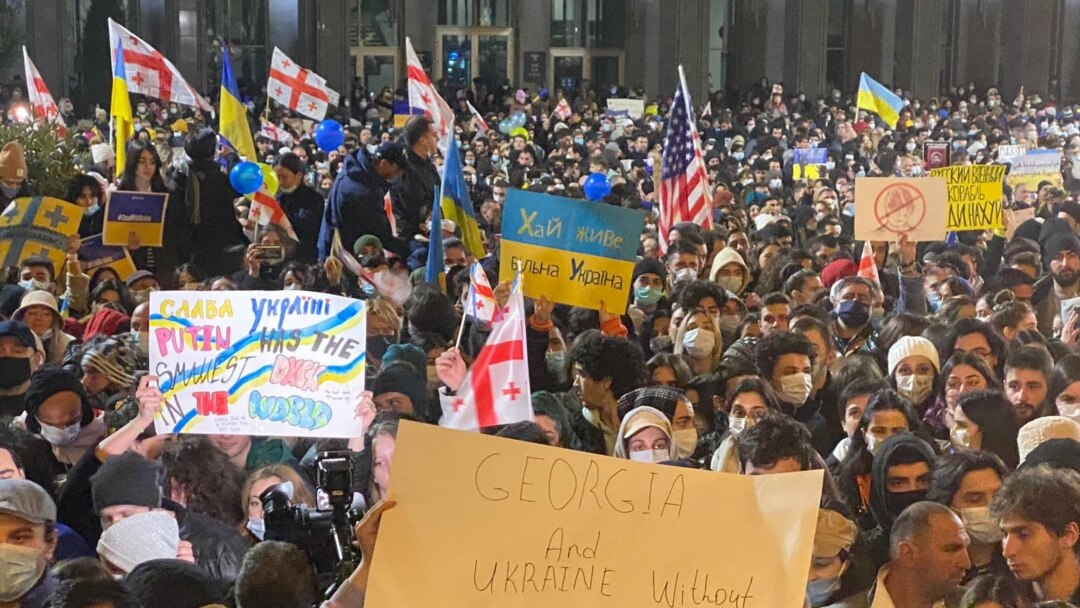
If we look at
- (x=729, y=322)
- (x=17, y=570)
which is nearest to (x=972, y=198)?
(x=729, y=322)

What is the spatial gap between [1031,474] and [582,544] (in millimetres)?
1791

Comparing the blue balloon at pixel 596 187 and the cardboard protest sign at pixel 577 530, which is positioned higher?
the cardboard protest sign at pixel 577 530

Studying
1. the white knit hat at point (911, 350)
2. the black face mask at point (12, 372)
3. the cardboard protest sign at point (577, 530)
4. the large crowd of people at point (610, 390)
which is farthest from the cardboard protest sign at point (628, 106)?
the cardboard protest sign at point (577, 530)

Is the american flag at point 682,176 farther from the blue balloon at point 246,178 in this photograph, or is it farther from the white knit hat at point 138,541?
the white knit hat at point 138,541

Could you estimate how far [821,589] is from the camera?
5.05 m

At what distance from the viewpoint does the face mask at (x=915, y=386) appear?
743 centimetres

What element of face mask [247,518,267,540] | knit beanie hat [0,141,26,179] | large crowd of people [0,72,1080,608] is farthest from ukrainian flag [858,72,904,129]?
face mask [247,518,267,540]

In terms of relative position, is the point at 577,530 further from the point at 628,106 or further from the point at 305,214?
the point at 628,106

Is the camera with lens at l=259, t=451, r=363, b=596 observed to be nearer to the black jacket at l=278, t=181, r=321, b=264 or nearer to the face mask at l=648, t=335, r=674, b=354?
the face mask at l=648, t=335, r=674, b=354

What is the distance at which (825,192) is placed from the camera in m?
16.5

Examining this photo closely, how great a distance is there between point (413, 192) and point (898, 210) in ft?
10.8

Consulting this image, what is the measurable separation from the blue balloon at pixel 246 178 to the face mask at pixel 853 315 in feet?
17.7

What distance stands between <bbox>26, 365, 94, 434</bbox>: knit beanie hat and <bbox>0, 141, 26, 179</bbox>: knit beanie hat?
5.33 meters

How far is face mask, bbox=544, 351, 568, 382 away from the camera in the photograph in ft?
26.5
